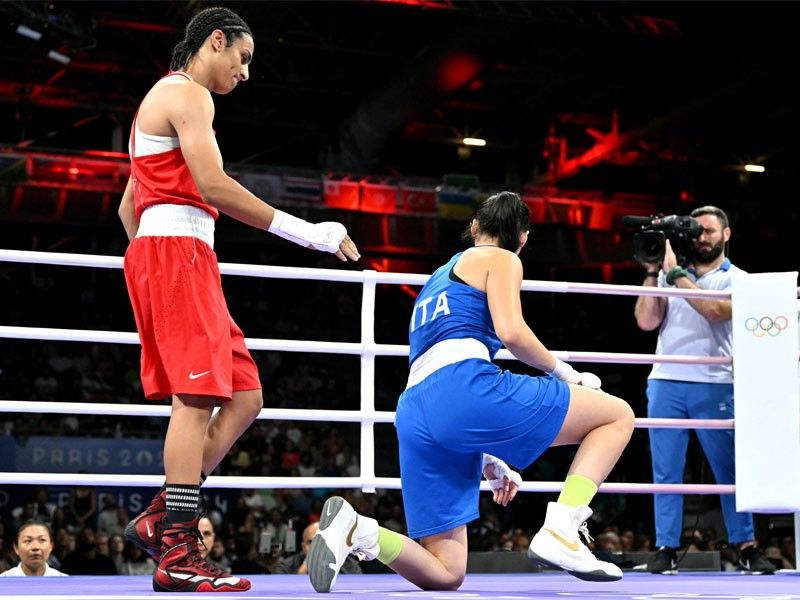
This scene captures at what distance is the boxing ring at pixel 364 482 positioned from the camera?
2.73 m

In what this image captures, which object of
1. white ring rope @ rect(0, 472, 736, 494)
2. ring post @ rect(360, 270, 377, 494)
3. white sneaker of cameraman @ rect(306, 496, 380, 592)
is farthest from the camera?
ring post @ rect(360, 270, 377, 494)

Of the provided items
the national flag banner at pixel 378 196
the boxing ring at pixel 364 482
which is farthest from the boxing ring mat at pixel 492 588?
the national flag banner at pixel 378 196

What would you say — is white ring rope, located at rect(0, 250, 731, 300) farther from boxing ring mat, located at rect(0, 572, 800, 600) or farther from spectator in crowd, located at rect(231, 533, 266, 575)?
spectator in crowd, located at rect(231, 533, 266, 575)

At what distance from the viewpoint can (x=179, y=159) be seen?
258 cm

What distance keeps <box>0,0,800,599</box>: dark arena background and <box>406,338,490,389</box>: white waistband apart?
578 cm

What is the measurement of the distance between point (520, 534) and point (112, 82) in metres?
7.38

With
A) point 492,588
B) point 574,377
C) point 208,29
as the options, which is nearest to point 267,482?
point 492,588

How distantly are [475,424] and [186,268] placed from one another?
80 centimetres

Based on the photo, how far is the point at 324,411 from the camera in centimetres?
369

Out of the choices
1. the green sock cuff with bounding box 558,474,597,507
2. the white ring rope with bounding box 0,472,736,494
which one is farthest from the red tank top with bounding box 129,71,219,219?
the green sock cuff with bounding box 558,474,597,507

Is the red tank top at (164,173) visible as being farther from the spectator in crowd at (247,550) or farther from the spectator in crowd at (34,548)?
the spectator in crowd at (247,550)

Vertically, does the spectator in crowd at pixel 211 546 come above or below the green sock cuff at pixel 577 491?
below

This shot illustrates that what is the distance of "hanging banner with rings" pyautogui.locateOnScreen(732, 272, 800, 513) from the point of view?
3838mm

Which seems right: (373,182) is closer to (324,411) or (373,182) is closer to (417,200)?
(417,200)
